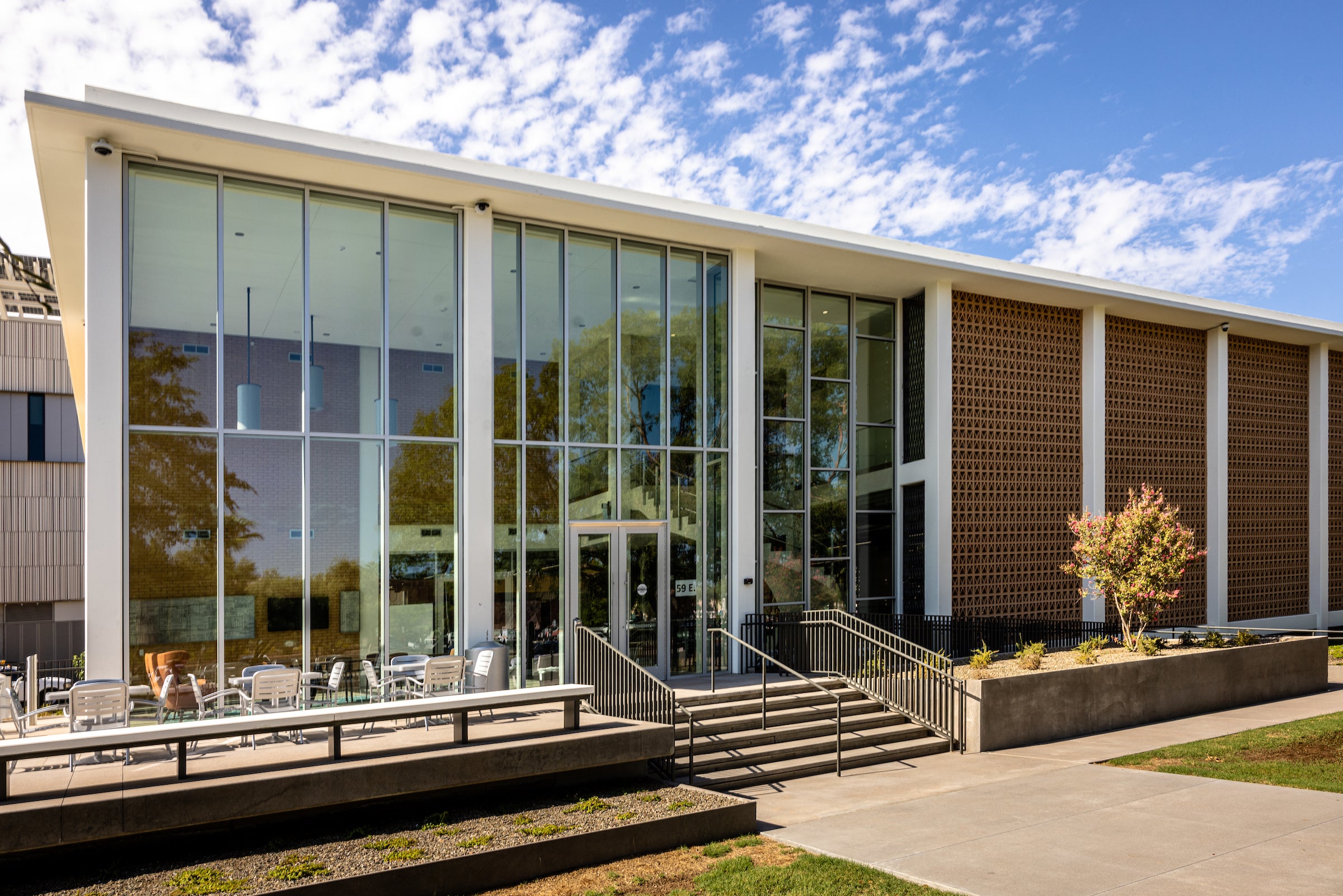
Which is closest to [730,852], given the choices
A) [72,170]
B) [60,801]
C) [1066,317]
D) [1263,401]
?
[60,801]

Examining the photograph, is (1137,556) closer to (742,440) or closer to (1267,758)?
(1267,758)

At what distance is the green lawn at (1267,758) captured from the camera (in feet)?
31.6

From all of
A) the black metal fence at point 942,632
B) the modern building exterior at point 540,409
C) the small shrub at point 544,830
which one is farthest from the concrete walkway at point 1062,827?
the modern building exterior at point 540,409

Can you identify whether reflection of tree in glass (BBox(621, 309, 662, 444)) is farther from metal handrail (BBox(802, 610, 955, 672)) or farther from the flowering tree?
the flowering tree

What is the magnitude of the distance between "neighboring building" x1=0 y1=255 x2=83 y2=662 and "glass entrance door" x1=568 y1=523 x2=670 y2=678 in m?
29.2

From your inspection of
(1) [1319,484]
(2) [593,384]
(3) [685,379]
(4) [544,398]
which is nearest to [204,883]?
(4) [544,398]

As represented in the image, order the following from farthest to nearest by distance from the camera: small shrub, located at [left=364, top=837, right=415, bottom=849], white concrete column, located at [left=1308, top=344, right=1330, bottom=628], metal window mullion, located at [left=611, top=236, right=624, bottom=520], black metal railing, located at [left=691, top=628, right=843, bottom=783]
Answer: white concrete column, located at [left=1308, top=344, right=1330, bottom=628]
metal window mullion, located at [left=611, top=236, right=624, bottom=520]
black metal railing, located at [left=691, top=628, right=843, bottom=783]
small shrub, located at [left=364, top=837, right=415, bottom=849]

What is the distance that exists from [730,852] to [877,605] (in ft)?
38.6

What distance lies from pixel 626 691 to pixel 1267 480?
759 inches

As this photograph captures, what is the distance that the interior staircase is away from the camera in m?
10.6

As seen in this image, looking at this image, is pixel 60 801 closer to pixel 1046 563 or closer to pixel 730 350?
pixel 730 350

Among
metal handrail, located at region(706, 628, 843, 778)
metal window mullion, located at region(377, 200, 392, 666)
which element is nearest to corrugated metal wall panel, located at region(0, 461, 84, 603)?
metal window mullion, located at region(377, 200, 392, 666)

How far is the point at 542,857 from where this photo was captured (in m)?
7.20

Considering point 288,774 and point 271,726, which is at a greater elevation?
point 271,726
